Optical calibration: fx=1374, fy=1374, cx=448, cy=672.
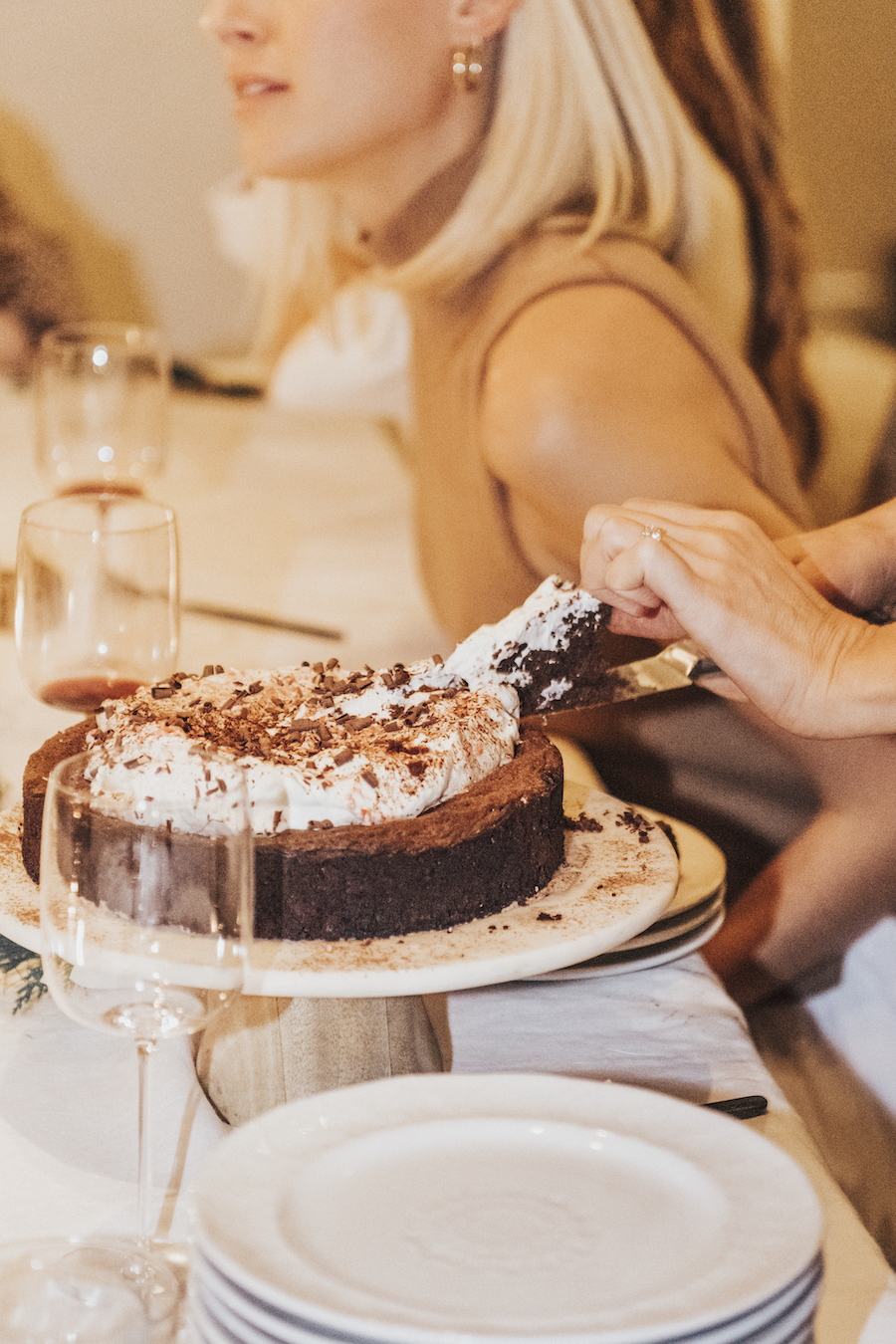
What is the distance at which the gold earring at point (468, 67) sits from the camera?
1893mm

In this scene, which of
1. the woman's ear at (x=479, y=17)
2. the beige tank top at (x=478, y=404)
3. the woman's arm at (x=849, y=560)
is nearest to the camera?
the woman's arm at (x=849, y=560)

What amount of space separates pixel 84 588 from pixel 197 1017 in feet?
2.21

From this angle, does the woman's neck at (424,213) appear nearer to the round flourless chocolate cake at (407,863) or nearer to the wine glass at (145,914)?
the round flourless chocolate cake at (407,863)

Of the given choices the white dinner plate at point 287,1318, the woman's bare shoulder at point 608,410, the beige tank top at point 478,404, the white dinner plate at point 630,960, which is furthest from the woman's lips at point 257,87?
the white dinner plate at point 287,1318

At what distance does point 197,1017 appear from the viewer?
729 mm

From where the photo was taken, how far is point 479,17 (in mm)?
1864

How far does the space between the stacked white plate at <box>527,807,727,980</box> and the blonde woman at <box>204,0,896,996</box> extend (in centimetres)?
45

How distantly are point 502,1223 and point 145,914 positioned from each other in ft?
0.76

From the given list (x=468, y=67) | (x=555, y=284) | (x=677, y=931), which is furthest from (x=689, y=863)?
(x=468, y=67)

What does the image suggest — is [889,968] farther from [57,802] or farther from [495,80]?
[495,80]

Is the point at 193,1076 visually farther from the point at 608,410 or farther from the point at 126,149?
the point at 126,149

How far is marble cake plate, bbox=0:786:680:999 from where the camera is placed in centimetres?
82

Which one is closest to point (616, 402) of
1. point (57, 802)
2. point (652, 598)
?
point (652, 598)

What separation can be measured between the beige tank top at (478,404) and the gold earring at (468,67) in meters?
0.24
